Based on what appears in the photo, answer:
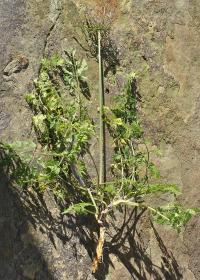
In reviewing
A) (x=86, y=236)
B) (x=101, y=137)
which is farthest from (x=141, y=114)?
(x=86, y=236)

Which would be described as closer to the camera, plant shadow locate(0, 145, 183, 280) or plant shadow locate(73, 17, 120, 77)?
plant shadow locate(0, 145, 183, 280)

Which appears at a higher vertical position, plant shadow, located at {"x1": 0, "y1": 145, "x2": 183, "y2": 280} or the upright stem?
the upright stem

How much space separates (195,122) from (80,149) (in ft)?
2.42

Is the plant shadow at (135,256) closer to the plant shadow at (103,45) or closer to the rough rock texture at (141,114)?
the rough rock texture at (141,114)

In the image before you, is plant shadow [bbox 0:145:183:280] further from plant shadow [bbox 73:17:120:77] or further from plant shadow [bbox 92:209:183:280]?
plant shadow [bbox 73:17:120:77]

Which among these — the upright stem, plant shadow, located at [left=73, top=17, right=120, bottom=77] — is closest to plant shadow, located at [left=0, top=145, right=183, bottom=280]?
the upright stem

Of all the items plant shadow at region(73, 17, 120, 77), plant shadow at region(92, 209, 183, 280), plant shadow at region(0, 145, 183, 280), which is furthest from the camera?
plant shadow at region(73, 17, 120, 77)

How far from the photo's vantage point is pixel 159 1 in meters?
3.58

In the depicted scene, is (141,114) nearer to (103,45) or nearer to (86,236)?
(103,45)

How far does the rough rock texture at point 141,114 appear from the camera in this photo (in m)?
3.15

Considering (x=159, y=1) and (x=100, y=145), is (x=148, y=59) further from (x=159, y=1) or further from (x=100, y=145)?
(x=100, y=145)

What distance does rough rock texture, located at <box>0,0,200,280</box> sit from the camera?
315 cm

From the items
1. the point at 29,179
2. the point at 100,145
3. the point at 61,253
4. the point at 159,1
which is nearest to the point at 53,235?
the point at 61,253

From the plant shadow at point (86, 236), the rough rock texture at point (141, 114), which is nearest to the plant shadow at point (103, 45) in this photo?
the rough rock texture at point (141, 114)
